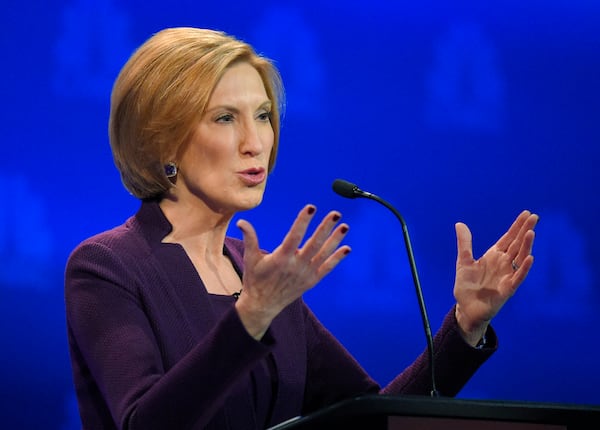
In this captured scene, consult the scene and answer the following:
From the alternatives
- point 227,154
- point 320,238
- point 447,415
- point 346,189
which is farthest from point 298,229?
point 227,154

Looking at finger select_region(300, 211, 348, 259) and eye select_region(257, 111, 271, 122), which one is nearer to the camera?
finger select_region(300, 211, 348, 259)

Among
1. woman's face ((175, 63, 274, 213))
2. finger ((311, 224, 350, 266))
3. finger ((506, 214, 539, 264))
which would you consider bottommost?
finger ((311, 224, 350, 266))

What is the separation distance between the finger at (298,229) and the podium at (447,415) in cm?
22

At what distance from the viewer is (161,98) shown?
1.81 meters

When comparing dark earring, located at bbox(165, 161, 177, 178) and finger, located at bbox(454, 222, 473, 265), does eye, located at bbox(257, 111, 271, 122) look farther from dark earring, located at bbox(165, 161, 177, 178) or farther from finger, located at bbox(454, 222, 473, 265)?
finger, located at bbox(454, 222, 473, 265)

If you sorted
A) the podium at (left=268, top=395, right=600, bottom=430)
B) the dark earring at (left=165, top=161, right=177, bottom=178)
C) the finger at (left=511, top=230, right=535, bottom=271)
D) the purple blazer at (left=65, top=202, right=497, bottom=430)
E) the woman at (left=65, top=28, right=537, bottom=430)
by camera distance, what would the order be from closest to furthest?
1. the podium at (left=268, top=395, right=600, bottom=430)
2. the purple blazer at (left=65, top=202, right=497, bottom=430)
3. the woman at (left=65, top=28, right=537, bottom=430)
4. the finger at (left=511, top=230, right=535, bottom=271)
5. the dark earring at (left=165, top=161, right=177, bottom=178)

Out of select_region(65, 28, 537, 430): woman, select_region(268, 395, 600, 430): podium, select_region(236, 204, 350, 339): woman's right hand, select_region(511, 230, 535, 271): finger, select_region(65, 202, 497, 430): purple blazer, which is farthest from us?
select_region(511, 230, 535, 271): finger

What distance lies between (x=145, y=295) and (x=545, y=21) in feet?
5.62

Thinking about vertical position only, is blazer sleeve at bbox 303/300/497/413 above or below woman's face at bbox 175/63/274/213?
below

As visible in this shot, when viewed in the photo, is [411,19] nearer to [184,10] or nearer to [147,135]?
[184,10]

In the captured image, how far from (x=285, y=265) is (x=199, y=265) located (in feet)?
1.77

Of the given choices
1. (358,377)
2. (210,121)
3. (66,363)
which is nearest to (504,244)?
(358,377)

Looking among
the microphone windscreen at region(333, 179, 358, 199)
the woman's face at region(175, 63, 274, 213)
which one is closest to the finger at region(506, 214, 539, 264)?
the microphone windscreen at region(333, 179, 358, 199)

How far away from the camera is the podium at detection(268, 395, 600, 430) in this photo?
1232 millimetres
